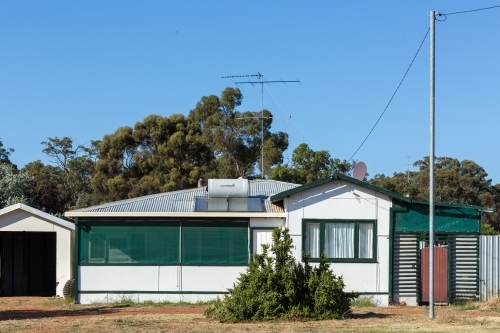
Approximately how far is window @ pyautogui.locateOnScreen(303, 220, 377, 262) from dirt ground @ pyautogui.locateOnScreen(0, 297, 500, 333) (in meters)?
1.80

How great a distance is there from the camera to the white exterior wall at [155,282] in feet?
79.2

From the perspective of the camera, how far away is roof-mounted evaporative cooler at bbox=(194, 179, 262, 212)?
79.6 feet

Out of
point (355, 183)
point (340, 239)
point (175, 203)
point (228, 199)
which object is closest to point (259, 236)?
point (228, 199)

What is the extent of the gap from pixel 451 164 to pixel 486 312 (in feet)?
167

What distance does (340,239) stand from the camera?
2377cm

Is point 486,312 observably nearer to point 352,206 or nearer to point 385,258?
point 385,258

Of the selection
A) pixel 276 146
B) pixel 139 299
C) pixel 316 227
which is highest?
pixel 276 146

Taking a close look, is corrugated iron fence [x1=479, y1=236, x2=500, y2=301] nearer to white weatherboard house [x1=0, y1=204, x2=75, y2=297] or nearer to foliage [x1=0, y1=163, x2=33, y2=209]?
white weatherboard house [x1=0, y1=204, x2=75, y2=297]

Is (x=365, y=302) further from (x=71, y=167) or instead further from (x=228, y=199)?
(x=71, y=167)

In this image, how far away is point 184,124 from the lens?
52.1 meters

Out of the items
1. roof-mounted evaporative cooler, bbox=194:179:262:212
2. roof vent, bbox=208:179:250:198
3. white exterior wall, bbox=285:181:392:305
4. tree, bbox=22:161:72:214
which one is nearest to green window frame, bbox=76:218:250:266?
roof-mounted evaporative cooler, bbox=194:179:262:212

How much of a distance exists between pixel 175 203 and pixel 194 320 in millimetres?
6224

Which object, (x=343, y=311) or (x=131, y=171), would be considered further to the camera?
(x=131, y=171)

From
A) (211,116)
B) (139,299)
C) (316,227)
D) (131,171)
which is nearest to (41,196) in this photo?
(131,171)
